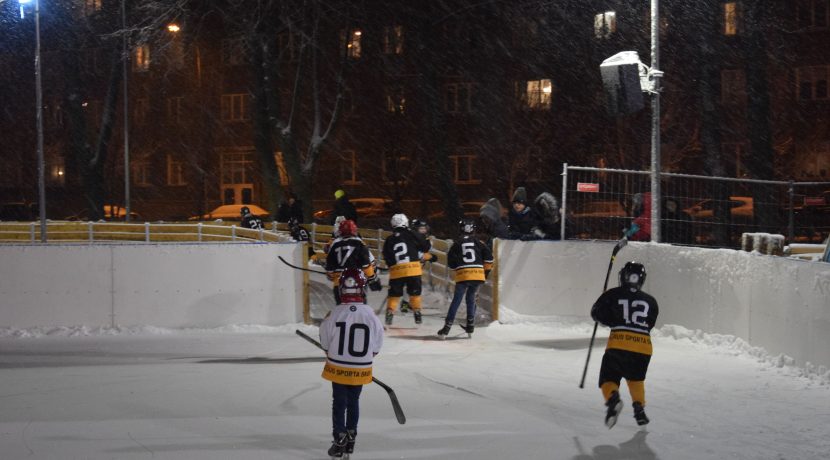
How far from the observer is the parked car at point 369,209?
46.0 metres

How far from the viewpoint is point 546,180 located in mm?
40531

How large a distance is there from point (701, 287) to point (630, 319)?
186 inches

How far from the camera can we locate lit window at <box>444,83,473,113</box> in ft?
165

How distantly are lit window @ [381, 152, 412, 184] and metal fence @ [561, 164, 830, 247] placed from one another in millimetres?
29407

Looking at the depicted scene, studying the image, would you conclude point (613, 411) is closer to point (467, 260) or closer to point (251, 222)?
point (467, 260)

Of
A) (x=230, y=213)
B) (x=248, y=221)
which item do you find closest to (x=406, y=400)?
(x=248, y=221)

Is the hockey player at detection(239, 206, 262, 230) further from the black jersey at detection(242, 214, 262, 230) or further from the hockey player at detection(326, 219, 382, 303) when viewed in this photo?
the hockey player at detection(326, 219, 382, 303)

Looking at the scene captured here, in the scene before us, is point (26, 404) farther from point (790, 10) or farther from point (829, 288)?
point (790, 10)

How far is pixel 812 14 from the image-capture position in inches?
1681

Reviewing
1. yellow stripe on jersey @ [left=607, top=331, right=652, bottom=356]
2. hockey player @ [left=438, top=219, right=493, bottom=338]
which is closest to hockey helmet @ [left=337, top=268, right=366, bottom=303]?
yellow stripe on jersey @ [left=607, top=331, right=652, bottom=356]

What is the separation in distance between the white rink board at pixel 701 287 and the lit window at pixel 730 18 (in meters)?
28.7

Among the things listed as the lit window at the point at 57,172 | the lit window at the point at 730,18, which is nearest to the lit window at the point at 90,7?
the lit window at the point at 57,172

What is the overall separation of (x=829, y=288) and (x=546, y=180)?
3077 cm

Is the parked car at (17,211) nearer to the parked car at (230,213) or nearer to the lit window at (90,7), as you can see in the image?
the lit window at (90,7)
